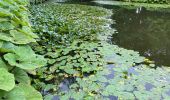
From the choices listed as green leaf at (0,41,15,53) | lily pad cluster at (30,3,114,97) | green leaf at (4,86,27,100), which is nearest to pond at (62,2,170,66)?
lily pad cluster at (30,3,114,97)

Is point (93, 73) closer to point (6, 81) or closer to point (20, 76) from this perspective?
point (20, 76)

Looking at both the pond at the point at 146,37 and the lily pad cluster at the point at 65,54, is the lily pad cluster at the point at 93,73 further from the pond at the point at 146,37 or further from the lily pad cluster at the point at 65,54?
the pond at the point at 146,37

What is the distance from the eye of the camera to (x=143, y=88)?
414 centimetres

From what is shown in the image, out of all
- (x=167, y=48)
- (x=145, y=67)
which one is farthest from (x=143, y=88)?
(x=167, y=48)

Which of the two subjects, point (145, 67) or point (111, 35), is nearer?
point (145, 67)

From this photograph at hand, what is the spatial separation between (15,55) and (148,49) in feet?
15.6

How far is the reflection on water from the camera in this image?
21.9 feet


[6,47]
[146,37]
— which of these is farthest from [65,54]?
[146,37]

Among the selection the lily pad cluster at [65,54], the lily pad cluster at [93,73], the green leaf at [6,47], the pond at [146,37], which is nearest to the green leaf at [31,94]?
the green leaf at [6,47]

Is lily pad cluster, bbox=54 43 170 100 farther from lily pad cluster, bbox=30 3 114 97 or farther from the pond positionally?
the pond

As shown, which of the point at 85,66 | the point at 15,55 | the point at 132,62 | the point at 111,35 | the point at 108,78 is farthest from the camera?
the point at 111,35

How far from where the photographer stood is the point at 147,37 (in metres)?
8.55

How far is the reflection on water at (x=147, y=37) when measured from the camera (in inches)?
262

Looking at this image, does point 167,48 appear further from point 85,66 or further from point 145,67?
point 85,66
